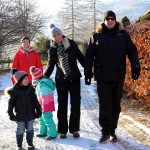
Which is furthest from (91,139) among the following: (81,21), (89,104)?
(81,21)

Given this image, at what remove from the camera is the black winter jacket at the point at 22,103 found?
5645mm

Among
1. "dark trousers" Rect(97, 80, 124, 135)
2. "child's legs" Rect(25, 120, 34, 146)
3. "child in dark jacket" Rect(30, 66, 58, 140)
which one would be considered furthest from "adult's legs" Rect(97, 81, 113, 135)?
"child's legs" Rect(25, 120, 34, 146)

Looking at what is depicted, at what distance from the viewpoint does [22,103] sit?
5.68 m

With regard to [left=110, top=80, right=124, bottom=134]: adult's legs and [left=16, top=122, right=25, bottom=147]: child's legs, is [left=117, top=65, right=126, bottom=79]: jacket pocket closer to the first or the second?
[left=110, top=80, right=124, bottom=134]: adult's legs

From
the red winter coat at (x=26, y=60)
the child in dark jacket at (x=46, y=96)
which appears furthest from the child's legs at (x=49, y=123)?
the red winter coat at (x=26, y=60)

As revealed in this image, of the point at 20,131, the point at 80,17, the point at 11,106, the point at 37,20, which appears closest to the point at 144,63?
the point at 20,131

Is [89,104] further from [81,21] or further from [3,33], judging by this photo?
[81,21]

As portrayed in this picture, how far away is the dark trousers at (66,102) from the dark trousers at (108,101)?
51 cm

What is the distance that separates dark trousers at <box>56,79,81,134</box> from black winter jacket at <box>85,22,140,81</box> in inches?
19.9

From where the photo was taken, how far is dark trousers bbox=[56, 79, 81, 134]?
6512 millimetres

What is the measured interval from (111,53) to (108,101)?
2.69 ft

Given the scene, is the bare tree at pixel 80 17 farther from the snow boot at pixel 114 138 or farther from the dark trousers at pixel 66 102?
the snow boot at pixel 114 138

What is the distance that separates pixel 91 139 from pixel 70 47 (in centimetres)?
168

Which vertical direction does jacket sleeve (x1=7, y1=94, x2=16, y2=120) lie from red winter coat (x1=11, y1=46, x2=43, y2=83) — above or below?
below
